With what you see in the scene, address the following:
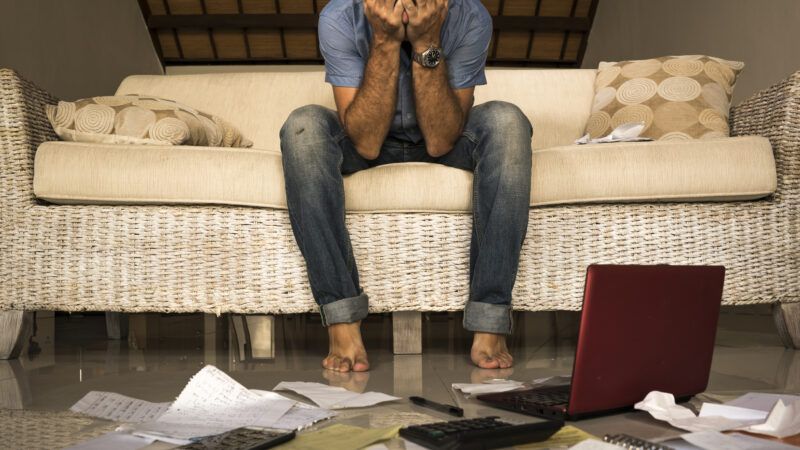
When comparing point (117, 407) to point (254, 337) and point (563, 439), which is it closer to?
point (563, 439)

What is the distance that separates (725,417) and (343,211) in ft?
3.17

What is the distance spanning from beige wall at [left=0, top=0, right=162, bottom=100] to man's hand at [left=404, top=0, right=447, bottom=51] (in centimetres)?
312

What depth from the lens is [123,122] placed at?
6.56 ft

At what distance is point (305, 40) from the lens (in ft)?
24.7

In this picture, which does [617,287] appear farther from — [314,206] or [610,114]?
[610,114]

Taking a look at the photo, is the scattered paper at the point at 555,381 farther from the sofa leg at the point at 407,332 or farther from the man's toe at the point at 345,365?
the sofa leg at the point at 407,332

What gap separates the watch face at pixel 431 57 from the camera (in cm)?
169

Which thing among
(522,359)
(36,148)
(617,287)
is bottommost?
(522,359)

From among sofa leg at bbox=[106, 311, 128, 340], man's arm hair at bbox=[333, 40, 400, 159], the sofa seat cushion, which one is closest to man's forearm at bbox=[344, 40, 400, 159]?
man's arm hair at bbox=[333, 40, 400, 159]

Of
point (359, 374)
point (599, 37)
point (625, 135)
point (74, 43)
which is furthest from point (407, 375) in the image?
point (599, 37)

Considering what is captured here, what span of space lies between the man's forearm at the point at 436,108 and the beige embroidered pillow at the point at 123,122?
65cm

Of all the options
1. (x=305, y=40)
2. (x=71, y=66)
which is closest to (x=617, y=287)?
(x=71, y=66)

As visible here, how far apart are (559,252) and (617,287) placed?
85cm

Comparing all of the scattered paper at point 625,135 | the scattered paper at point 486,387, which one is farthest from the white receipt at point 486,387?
the scattered paper at point 625,135
